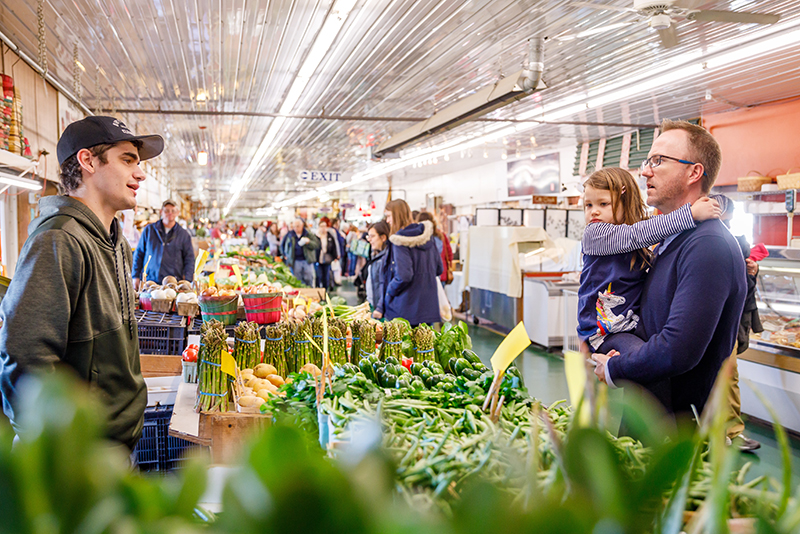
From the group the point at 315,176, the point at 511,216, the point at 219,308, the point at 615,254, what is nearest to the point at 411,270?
the point at 219,308

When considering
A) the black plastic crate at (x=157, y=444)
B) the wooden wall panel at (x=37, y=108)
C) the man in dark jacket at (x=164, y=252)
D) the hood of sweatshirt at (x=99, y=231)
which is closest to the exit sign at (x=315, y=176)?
the wooden wall panel at (x=37, y=108)

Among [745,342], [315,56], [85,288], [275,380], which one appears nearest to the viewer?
[85,288]

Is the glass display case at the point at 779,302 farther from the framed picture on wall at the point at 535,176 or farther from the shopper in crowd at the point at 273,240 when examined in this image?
the shopper in crowd at the point at 273,240

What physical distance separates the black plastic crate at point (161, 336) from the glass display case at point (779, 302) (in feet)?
15.5

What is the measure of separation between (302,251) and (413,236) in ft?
21.9

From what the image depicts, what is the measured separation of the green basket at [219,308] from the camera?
140 inches

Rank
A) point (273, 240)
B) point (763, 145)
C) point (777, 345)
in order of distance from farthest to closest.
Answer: point (273, 240)
point (763, 145)
point (777, 345)

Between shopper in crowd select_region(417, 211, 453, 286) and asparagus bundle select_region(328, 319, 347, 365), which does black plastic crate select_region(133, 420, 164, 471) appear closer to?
asparagus bundle select_region(328, 319, 347, 365)

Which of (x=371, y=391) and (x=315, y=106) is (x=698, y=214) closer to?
(x=371, y=391)

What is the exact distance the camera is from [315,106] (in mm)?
8680

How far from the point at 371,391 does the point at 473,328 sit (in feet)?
25.4

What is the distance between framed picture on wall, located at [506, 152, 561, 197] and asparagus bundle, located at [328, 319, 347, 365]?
11.5 m

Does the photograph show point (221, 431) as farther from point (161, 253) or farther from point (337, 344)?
point (161, 253)

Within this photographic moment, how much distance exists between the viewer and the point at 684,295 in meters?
1.72
